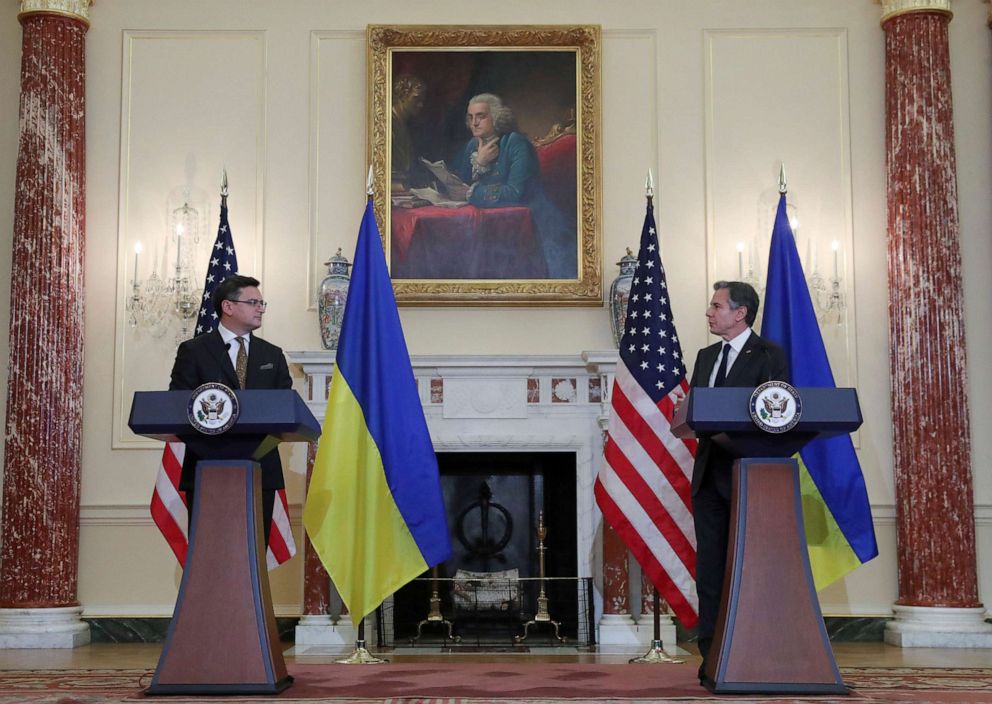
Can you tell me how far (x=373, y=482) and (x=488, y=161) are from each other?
2782 mm

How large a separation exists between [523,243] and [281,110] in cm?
169

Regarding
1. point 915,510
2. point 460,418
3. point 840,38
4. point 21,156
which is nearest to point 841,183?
point 840,38

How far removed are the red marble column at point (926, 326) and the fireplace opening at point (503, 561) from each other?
192 cm

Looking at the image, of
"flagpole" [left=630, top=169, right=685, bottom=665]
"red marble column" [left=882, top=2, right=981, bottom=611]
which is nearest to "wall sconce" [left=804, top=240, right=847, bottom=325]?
"red marble column" [left=882, top=2, right=981, bottom=611]

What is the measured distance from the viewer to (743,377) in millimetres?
4691

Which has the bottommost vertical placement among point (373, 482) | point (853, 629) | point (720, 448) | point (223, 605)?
point (853, 629)

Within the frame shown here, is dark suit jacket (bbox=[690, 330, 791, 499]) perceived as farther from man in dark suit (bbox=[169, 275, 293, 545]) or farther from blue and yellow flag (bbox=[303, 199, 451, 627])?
man in dark suit (bbox=[169, 275, 293, 545])

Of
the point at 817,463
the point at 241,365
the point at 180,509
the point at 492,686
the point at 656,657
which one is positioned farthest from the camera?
the point at 180,509

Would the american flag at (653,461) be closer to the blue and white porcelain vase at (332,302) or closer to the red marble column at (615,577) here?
the red marble column at (615,577)

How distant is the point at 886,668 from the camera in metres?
5.64

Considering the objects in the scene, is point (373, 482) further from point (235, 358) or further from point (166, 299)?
point (166, 299)

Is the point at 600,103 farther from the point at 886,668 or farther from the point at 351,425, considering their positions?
the point at 886,668

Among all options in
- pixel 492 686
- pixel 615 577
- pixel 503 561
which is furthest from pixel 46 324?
pixel 492 686

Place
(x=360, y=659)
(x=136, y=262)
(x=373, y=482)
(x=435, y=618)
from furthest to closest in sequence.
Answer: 1. (x=136, y=262)
2. (x=435, y=618)
3. (x=360, y=659)
4. (x=373, y=482)
